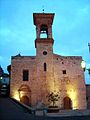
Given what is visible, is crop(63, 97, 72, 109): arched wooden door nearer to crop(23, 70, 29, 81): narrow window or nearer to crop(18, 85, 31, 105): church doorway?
crop(18, 85, 31, 105): church doorway

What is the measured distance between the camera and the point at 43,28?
114 ft

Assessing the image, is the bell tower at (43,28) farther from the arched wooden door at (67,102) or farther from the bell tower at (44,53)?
the arched wooden door at (67,102)

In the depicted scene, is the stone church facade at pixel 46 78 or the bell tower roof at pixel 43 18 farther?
the bell tower roof at pixel 43 18

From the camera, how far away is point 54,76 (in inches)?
1255

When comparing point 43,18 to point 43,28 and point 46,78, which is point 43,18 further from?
point 46,78

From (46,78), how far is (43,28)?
7.27 m

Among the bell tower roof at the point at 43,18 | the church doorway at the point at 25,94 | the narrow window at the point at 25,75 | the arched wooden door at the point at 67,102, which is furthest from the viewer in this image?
the bell tower roof at the point at 43,18

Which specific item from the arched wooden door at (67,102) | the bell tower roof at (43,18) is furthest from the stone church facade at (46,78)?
the bell tower roof at (43,18)

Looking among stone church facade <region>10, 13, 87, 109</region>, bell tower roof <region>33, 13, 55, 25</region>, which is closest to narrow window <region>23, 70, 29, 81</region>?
stone church facade <region>10, 13, 87, 109</region>

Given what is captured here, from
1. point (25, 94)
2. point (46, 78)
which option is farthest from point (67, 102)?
point (25, 94)

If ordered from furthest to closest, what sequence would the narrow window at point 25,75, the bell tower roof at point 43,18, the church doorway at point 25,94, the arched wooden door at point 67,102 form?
the bell tower roof at point 43,18, the narrow window at point 25,75, the arched wooden door at point 67,102, the church doorway at point 25,94

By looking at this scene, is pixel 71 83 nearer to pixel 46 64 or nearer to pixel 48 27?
pixel 46 64

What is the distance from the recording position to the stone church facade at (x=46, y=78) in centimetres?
3108

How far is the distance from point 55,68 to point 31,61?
313 centimetres
